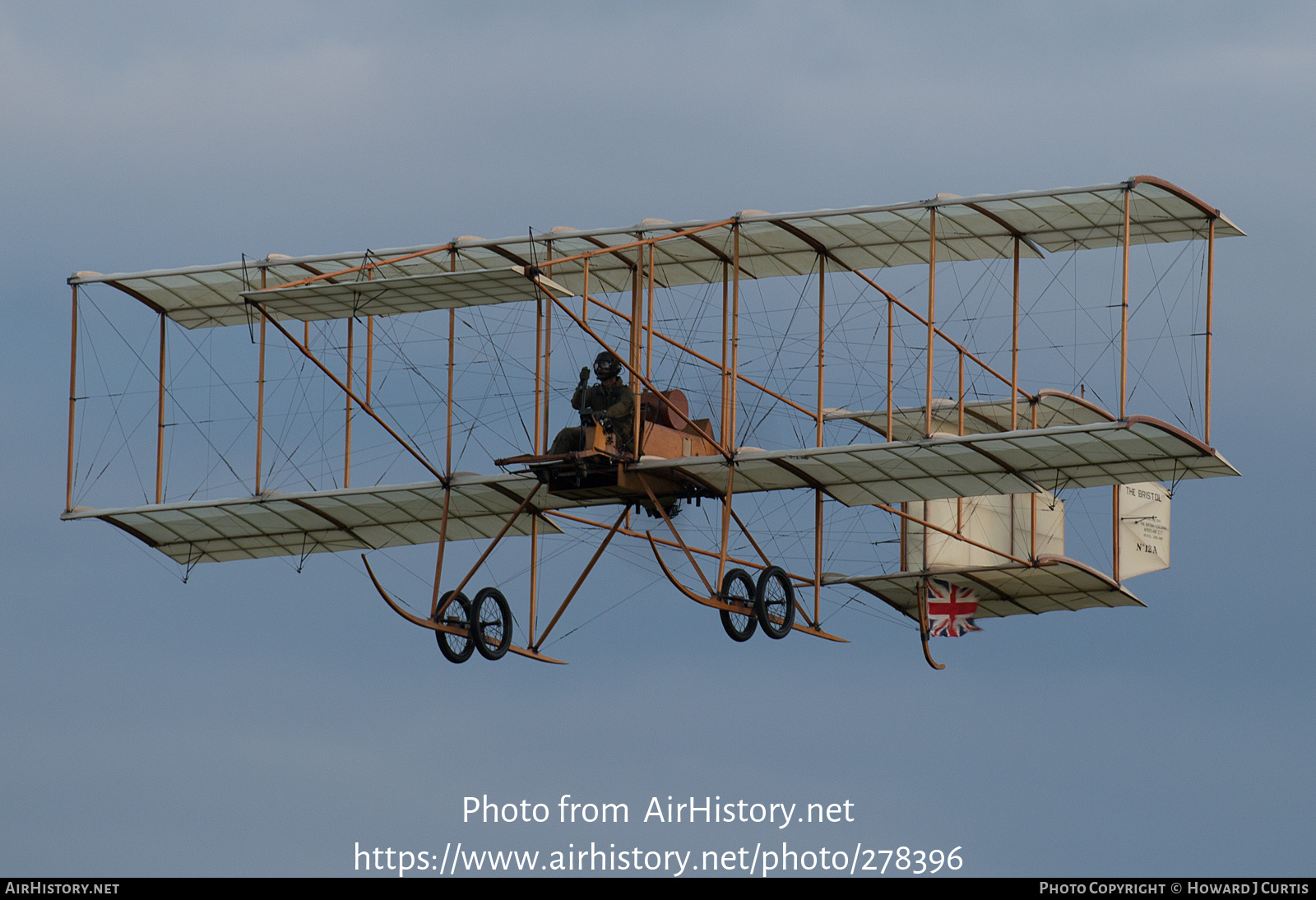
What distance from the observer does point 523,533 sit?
47094 millimetres

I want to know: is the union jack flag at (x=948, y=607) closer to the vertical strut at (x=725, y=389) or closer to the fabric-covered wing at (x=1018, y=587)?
the fabric-covered wing at (x=1018, y=587)

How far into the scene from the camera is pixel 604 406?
43.2 m

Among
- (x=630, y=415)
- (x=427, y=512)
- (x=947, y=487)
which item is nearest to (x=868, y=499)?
(x=947, y=487)

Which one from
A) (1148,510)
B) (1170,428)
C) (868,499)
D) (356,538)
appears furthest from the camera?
(1148,510)

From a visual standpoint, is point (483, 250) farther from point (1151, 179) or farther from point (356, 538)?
point (1151, 179)

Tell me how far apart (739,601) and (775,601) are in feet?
1.88

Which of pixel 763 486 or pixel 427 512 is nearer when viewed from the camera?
pixel 763 486

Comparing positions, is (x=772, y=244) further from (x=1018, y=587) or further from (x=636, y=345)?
(x=1018, y=587)

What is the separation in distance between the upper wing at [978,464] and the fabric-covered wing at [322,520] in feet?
12.7

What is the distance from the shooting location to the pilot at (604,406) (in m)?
42.8

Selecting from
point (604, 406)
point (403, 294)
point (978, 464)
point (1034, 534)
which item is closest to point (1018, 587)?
point (1034, 534)

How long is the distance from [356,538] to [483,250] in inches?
218

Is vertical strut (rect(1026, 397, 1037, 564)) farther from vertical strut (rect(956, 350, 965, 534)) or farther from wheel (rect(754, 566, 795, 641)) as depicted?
wheel (rect(754, 566, 795, 641))

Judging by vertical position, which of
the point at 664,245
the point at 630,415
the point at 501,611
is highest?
the point at 664,245
